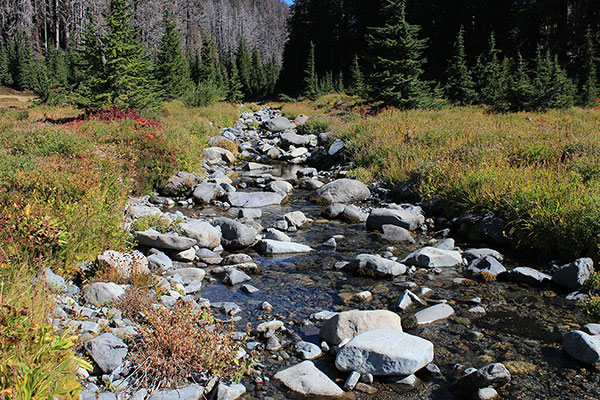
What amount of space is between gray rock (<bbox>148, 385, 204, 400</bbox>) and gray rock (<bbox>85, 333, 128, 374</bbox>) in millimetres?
523

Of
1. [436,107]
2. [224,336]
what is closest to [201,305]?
[224,336]

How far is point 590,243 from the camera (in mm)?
6805

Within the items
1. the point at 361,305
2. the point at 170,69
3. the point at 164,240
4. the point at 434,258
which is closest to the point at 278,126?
the point at 170,69

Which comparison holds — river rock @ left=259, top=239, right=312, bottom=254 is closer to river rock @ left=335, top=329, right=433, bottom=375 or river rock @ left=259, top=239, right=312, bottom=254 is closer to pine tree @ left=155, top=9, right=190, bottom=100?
river rock @ left=335, top=329, right=433, bottom=375

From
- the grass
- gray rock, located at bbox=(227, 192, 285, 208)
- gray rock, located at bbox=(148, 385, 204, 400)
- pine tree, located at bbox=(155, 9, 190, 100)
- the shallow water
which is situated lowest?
the shallow water

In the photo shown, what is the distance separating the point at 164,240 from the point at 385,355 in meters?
4.59

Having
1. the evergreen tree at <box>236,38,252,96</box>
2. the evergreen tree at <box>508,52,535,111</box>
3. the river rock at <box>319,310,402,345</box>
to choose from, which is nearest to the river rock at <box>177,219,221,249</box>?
the river rock at <box>319,310,402,345</box>

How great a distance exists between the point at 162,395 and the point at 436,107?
2386 centimetres

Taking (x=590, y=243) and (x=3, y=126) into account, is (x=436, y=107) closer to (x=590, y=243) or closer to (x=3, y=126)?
(x=590, y=243)

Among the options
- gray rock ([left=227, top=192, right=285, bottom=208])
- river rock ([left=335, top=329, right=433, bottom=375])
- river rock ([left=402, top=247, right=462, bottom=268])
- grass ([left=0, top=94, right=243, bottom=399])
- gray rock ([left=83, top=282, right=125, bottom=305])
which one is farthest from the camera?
gray rock ([left=227, top=192, right=285, bottom=208])

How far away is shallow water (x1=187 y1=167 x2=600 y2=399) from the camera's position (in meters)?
4.12

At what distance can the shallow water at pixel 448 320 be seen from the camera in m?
4.12

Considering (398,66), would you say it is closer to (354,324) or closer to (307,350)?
(354,324)

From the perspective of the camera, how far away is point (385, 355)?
13.8 feet
